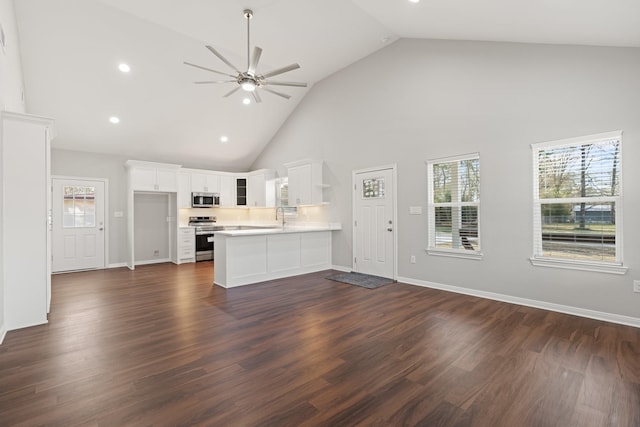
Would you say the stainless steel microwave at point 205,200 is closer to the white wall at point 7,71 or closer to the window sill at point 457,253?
the white wall at point 7,71

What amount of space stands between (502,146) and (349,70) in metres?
3.38

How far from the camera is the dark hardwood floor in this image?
5.98 feet

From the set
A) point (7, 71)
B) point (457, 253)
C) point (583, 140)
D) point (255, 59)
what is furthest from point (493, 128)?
point (7, 71)

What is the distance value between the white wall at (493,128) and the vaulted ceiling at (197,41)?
293mm

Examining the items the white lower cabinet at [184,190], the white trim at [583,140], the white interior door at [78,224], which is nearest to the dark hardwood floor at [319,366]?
the white trim at [583,140]

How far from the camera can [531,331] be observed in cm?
306

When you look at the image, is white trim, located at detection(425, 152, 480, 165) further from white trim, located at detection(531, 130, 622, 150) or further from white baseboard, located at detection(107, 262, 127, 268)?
white baseboard, located at detection(107, 262, 127, 268)

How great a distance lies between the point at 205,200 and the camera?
8.16 meters

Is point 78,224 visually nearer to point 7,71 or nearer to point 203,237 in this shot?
point 203,237

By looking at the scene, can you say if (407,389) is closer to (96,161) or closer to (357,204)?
(357,204)

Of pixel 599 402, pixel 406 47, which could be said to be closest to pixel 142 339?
pixel 599 402

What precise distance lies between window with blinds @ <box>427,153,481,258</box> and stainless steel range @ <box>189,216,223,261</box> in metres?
5.44

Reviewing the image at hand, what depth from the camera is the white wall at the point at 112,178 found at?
673 centimetres

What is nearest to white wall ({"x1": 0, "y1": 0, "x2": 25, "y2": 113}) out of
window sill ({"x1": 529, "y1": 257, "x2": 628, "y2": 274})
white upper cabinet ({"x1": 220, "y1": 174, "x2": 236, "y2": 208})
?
white upper cabinet ({"x1": 220, "y1": 174, "x2": 236, "y2": 208})
